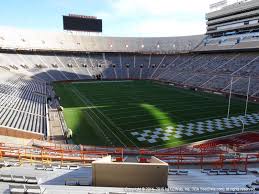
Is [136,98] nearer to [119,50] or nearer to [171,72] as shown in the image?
[171,72]

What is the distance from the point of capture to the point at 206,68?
58.1 meters

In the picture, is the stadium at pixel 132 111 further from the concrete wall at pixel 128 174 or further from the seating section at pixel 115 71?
the seating section at pixel 115 71

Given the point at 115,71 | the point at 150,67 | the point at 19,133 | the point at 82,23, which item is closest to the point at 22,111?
the point at 19,133

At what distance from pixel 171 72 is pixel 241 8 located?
21935 mm

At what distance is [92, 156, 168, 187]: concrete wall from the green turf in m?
13.0

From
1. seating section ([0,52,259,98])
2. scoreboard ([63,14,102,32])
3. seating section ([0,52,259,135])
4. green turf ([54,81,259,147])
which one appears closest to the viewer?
green turf ([54,81,259,147])

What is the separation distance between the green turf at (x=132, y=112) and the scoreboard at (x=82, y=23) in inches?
1558

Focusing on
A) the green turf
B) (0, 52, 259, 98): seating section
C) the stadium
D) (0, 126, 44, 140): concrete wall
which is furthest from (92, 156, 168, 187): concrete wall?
(0, 52, 259, 98): seating section

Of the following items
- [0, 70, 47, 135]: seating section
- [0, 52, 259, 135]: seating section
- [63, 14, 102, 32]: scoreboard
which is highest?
[63, 14, 102, 32]: scoreboard

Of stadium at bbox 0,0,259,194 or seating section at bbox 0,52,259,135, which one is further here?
seating section at bbox 0,52,259,135

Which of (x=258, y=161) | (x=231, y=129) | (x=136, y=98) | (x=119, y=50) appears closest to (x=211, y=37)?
(x=119, y=50)

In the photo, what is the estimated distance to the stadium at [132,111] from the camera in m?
8.81

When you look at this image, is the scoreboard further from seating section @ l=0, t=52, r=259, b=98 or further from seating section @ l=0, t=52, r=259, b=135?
seating section @ l=0, t=52, r=259, b=98

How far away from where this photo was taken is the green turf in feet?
73.9
